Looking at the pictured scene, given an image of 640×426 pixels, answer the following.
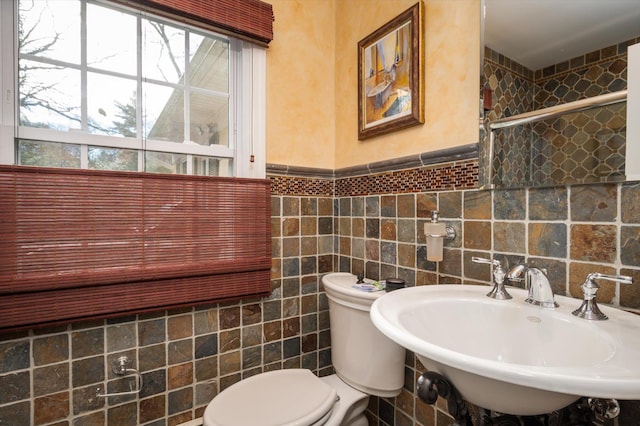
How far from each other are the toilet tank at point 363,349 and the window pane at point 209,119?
2.83ft

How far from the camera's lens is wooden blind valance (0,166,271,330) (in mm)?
1011

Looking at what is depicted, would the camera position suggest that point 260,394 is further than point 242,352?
No

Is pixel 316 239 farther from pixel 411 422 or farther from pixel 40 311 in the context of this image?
pixel 40 311

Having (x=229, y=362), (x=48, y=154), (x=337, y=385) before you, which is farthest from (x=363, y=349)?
(x=48, y=154)

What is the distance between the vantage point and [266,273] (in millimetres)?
1453

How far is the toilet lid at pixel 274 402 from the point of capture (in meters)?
1.04

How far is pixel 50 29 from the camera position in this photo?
1150 millimetres

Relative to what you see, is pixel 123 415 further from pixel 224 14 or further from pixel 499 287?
pixel 224 14

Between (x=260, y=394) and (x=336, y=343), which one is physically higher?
(x=336, y=343)

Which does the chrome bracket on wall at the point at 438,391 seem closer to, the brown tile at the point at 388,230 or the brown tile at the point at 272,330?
the brown tile at the point at 388,230

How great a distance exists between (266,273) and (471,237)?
88 cm

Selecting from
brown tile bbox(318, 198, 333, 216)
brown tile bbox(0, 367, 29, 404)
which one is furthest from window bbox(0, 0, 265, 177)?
brown tile bbox(0, 367, 29, 404)

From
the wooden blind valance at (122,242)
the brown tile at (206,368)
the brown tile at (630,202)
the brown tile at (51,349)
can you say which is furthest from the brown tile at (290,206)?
the brown tile at (630,202)

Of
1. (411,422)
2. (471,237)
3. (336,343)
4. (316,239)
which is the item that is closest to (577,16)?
(471,237)
